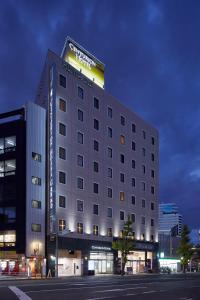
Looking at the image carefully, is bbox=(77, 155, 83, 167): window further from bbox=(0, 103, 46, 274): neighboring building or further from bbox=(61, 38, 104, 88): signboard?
bbox=(61, 38, 104, 88): signboard

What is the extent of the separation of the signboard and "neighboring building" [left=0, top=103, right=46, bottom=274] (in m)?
13.3

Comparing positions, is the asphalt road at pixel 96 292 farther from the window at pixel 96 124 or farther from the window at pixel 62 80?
the window at pixel 96 124

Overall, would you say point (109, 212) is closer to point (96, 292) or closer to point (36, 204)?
point (36, 204)

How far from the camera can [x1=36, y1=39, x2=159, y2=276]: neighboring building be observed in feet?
288

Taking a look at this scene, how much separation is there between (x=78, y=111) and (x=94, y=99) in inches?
271

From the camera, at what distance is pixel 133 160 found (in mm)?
113625

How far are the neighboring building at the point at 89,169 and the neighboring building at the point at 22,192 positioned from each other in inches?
71.8

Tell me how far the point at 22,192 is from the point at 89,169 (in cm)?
1829

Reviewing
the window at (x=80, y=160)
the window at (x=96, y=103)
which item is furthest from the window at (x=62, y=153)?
the window at (x=96, y=103)

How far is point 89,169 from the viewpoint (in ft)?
320

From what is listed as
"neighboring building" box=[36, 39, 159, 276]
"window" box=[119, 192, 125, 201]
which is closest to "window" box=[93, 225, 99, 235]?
"neighboring building" box=[36, 39, 159, 276]

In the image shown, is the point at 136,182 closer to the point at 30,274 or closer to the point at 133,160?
the point at 133,160

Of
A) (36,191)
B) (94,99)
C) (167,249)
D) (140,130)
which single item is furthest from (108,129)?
(167,249)

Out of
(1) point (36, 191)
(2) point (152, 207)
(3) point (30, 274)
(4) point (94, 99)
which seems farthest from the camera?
(2) point (152, 207)
